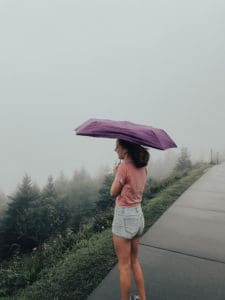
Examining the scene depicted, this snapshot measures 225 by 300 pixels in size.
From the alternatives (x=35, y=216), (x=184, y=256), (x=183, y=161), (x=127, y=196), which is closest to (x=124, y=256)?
(x=127, y=196)

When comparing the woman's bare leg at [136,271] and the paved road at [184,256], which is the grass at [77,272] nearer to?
the paved road at [184,256]

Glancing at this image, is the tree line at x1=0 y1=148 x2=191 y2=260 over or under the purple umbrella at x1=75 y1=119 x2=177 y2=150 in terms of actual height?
under

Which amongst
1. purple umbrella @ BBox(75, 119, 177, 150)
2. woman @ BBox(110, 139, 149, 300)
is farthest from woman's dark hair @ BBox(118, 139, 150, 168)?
purple umbrella @ BBox(75, 119, 177, 150)

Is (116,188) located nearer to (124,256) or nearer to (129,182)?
(129,182)

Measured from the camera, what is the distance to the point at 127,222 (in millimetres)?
3416

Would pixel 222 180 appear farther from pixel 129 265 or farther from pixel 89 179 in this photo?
pixel 89 179

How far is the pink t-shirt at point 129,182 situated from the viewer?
333 cm

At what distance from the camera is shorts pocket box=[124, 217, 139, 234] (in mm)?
3406

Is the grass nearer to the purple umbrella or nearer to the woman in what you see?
the woman

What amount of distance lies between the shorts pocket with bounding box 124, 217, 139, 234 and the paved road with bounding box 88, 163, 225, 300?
99 cm

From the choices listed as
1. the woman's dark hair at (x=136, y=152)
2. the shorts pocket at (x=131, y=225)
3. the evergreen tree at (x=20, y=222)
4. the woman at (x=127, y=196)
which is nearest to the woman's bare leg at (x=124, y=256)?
the woman at (x=127, y=196)

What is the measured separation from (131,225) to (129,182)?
42 centimetres

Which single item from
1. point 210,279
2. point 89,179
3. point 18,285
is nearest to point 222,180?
point 210,279

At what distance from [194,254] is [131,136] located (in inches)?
105
